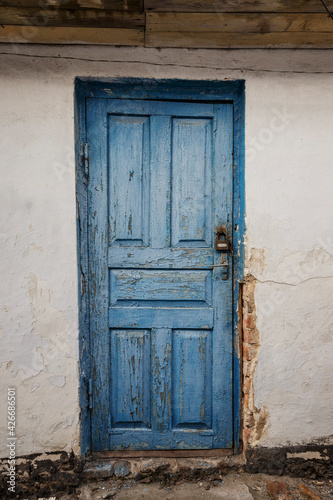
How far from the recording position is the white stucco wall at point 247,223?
2.18 m

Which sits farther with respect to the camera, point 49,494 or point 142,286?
point 142,286

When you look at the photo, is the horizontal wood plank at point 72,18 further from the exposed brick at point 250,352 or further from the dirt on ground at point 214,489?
the dirt on ground at point 214,489

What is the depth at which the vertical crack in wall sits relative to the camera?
2.27m

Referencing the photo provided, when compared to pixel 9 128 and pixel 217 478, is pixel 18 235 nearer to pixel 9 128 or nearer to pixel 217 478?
pixel 9 128

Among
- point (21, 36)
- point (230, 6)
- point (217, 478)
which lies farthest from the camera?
point (217, 478)

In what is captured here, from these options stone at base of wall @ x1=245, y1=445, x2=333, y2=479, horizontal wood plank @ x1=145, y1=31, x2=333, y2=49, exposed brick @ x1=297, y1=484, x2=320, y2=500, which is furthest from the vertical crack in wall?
horizontal wood plank @ x1=145, y1=31, x2=333, y2=49

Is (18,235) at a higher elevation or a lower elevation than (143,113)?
lower

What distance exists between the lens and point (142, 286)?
7.72ft

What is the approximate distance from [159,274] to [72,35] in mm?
1587

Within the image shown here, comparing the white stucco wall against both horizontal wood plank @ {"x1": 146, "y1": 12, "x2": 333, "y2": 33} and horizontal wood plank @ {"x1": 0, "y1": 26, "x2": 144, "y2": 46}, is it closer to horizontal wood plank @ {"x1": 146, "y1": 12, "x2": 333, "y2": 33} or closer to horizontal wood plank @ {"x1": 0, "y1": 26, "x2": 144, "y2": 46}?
horizontal wood plank @ {"x1": 0, "y1": 26, "x2": 144, "y2": 46}

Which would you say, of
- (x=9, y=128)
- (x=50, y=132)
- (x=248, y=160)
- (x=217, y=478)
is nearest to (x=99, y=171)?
(x=50, y=132)

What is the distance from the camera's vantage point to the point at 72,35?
6.89 feet

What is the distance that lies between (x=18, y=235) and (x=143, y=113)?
1.15m

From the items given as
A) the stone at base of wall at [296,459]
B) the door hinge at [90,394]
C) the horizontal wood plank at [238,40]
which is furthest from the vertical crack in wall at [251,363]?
the horizontal wood plank at [238,40]
